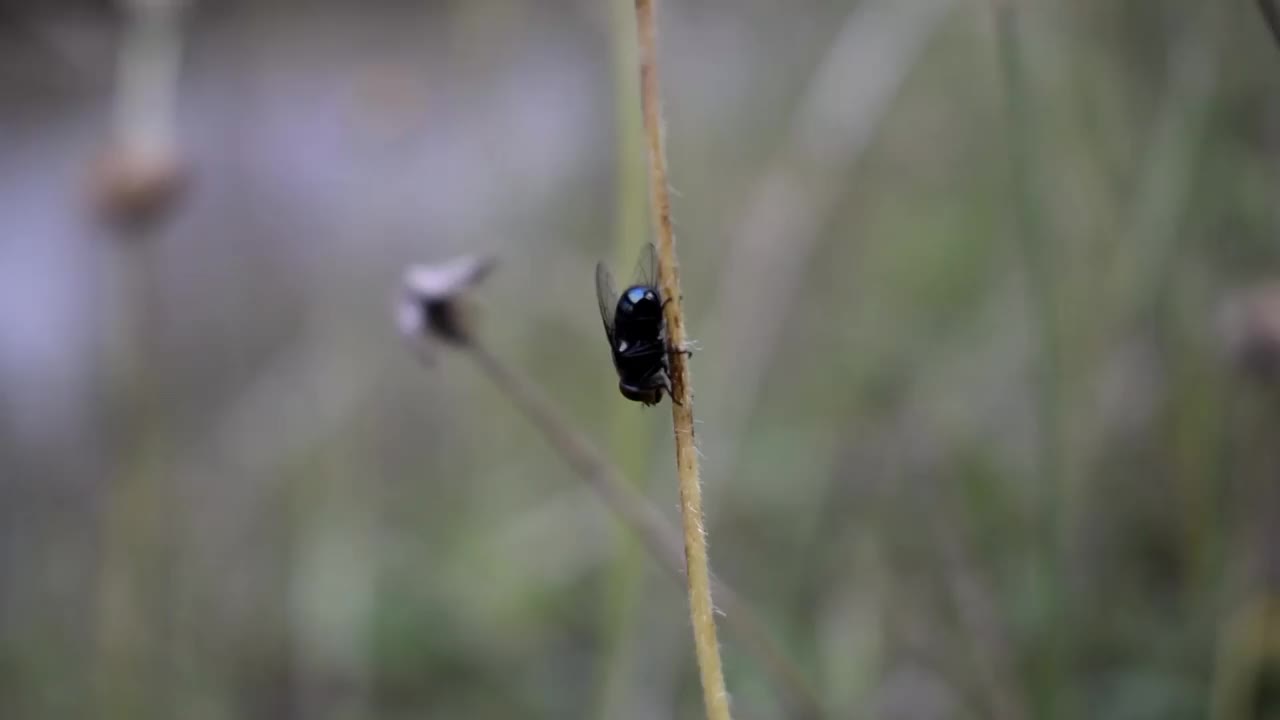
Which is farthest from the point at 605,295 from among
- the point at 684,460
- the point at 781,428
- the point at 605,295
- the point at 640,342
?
the point at 781,428

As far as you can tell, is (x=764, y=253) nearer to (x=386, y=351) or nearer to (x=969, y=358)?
(x=969, y=358)

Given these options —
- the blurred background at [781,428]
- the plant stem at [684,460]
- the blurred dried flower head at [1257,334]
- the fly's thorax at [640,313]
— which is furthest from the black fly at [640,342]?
the blurred dried flower head at [1257,334]

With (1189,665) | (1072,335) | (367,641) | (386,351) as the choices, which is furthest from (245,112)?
(1189,665)

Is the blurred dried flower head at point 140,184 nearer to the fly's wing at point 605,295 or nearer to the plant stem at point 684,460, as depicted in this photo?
the fly's wing at point 605,295

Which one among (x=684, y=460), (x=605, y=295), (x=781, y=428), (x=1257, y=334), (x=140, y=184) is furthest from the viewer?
(x=781, y=428)

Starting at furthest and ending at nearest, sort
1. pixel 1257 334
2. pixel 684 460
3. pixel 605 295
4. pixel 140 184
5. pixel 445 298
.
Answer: pixel 140 184 < pixel 1257 334 < pixel 605 295 < pixel 445 298 < pixel 684 460

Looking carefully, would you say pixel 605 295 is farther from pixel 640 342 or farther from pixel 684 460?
pixel 684 460

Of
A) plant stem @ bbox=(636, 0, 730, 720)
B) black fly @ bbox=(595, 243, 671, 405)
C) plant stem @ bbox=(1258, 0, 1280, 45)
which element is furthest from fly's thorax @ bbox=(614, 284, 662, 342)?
plant stem @ bbox=(1258, 0, 1280, 45)
